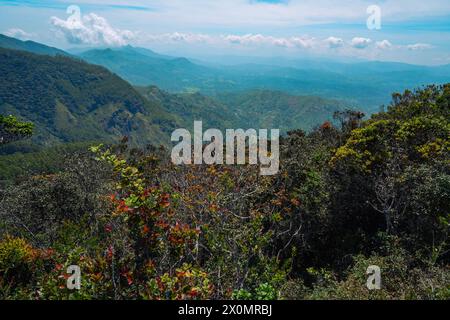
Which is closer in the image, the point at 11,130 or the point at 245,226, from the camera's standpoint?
the point at 245,226

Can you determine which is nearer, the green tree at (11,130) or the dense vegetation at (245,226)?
the dense vegetation at (245,226)

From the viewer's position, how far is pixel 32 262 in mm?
9836

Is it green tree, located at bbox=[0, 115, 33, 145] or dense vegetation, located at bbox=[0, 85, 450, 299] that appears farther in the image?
green tree, located at bbox=[0, 115, 33, 145]

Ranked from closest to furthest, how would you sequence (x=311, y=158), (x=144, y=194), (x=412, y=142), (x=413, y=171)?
(x=144, y=194), (x=413, y=171), (x=412, y=142), (x=311, y=158)

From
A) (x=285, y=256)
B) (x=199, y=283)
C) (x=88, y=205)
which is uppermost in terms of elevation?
(x=199, y=283)

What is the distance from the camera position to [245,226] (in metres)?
9.56

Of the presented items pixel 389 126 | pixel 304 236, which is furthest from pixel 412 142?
pixel 304 236

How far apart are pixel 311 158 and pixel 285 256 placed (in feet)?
19.0

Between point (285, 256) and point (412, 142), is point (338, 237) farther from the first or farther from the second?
point (412, 142)

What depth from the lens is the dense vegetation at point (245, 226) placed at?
6730 mm

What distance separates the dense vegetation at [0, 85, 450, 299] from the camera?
6.73 m
